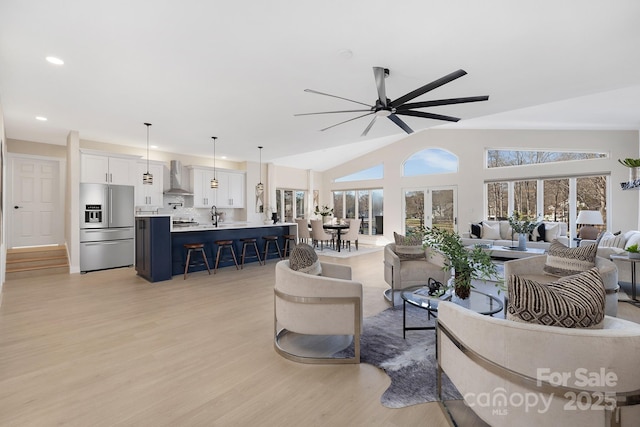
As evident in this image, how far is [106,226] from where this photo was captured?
6129 mm

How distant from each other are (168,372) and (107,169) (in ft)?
18.4

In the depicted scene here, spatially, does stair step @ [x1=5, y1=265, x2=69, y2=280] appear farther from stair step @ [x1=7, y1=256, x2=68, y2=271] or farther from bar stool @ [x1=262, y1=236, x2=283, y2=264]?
bar stool @ [x1=262, y1=236, x2=283, y2=264]

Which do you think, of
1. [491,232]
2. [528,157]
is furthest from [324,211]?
[528,157]

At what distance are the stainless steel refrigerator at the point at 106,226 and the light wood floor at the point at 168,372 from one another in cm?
195

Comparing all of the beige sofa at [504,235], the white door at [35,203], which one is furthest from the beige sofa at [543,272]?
the white door at [35,203]

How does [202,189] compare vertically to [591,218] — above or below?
above

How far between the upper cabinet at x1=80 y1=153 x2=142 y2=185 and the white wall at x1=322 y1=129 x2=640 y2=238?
23.9ft

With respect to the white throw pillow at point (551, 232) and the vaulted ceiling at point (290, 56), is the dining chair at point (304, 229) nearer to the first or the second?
the vaulted ceiling at point (290, 56)

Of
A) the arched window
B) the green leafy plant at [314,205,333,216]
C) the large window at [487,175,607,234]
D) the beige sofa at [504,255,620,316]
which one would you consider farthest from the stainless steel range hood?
the large window at [487,175,607,234]

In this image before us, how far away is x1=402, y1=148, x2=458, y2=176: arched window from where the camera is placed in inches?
363

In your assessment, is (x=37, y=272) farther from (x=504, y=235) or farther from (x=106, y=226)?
(x=504, y=235)

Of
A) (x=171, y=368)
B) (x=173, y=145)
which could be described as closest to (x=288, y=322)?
(x=171, y=368)

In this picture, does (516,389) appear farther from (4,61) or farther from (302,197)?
(302,197)

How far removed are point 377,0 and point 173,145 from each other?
20.4ft
